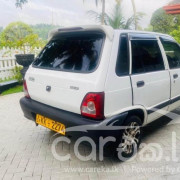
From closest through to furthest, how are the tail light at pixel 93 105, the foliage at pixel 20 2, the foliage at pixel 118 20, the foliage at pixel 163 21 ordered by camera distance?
the tail light at pixel 93 105
the foliage at pixel 20 2
the foliage at pixel 118 20
the foliage at pixel 163 21

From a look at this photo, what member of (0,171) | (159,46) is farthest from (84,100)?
(159,46)

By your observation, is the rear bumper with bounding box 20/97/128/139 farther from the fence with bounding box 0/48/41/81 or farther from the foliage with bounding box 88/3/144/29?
the foliage with bounding box 88/3/144/29

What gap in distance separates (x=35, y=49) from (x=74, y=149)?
672cm

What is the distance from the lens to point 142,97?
9.37 ft

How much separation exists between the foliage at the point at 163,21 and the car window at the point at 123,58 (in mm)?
15913

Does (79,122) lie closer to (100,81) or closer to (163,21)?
(100,81)

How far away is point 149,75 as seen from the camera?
297cm

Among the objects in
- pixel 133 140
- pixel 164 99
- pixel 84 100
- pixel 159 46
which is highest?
pixel 159 46

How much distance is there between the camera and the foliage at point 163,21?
17016 millimetres

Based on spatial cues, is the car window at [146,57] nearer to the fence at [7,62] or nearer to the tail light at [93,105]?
the tail light at [93,105]

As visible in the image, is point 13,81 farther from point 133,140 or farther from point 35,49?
point 133,140

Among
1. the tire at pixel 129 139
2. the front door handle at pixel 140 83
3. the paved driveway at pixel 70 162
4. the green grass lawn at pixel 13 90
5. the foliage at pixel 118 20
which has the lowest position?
the paved driveway at pixel 70 162

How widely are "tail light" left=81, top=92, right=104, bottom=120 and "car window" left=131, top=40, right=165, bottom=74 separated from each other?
72 centimetres

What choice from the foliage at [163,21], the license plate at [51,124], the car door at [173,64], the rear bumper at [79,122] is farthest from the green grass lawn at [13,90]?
the foliage at [163,21]
